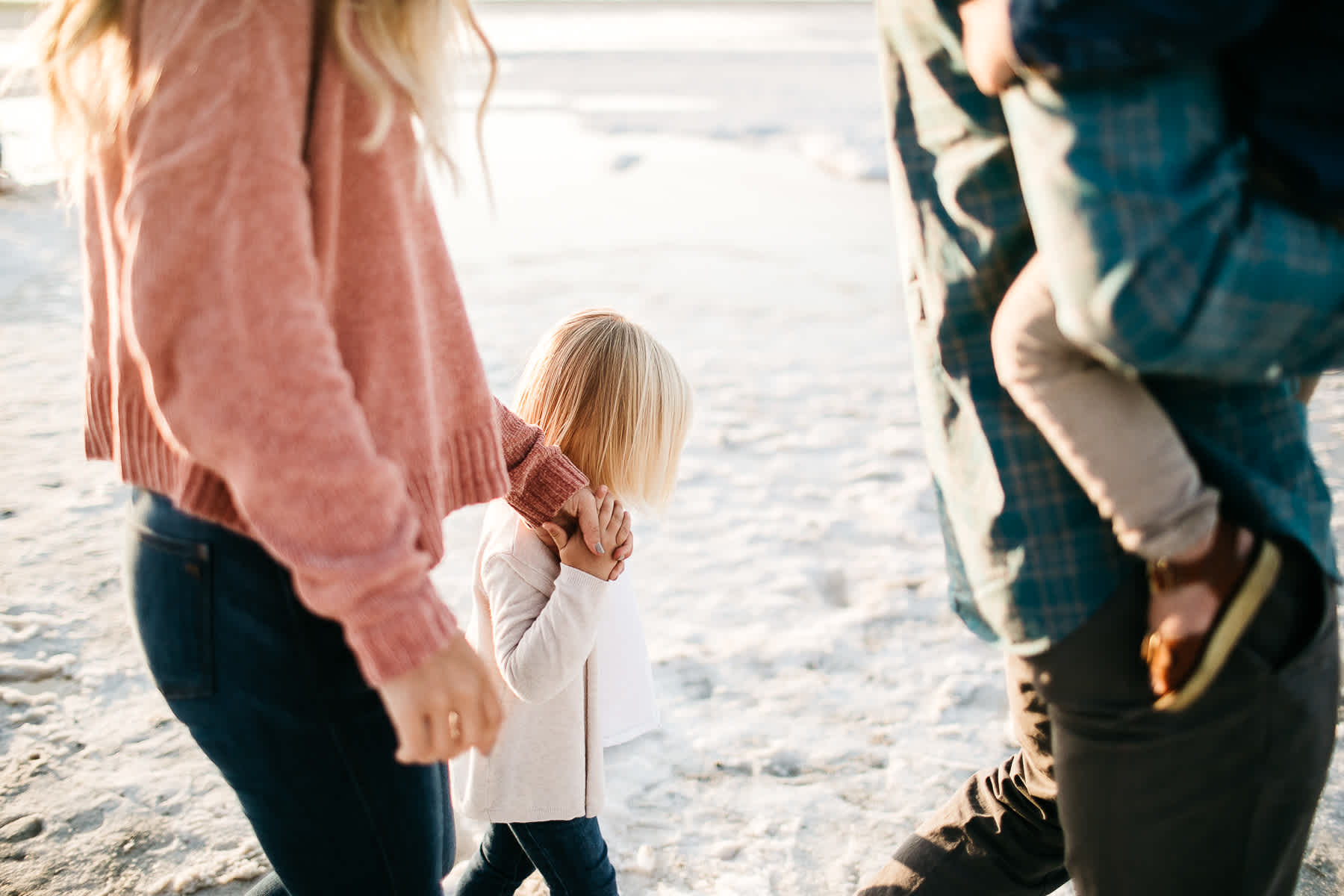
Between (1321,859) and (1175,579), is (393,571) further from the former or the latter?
(1321,859)

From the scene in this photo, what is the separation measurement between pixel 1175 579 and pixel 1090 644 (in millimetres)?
121

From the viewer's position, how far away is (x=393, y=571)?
992 mm

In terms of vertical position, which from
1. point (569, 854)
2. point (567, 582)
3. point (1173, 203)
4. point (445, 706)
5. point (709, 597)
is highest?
point (1173, 203)

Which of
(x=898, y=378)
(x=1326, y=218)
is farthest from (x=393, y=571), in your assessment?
(x=898, y=378)

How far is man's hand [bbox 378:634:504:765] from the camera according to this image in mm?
1023

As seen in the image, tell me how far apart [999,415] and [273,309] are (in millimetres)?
782

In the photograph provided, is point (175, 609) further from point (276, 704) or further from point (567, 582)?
point (567, 582)

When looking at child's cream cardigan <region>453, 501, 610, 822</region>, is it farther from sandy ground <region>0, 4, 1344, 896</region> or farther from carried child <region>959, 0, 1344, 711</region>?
carried child <region>959, 0, 1344, 711</region>

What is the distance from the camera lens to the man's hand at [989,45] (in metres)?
0.96

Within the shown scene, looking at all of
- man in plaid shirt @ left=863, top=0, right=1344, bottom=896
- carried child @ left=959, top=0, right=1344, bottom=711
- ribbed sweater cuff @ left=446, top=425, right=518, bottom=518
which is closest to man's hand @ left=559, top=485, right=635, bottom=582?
ribbed sweater cuff @ left=446, top=425, right=518, bottom=518

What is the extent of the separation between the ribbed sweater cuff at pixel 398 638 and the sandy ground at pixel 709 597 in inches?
33.1

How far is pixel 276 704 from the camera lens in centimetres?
113

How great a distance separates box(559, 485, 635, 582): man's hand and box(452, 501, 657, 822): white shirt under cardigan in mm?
50

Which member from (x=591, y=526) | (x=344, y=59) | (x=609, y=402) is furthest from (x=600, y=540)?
(x=344, y=59)
